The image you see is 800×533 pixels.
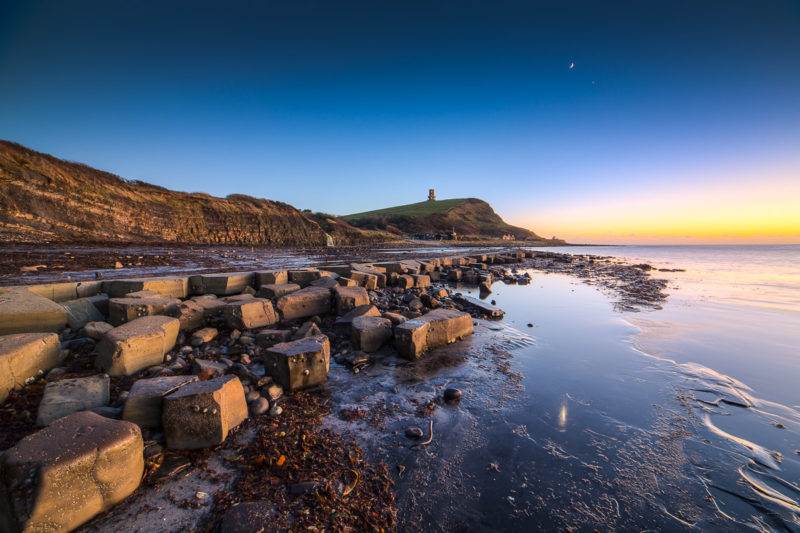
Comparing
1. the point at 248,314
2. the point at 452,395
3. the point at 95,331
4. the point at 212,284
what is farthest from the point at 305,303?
the point at 452,395

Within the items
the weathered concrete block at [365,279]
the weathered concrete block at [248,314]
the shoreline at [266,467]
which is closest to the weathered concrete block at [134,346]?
the shoreline at [266,467]

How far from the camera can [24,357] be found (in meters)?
2.86

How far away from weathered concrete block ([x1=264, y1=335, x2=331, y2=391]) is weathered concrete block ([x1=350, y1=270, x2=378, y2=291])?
4338mm

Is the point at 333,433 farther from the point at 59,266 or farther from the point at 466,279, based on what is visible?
the point at 59,266

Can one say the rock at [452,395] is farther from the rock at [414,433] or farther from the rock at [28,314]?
the rock at [28,314]

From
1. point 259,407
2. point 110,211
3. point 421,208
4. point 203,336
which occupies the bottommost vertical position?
point 259,407

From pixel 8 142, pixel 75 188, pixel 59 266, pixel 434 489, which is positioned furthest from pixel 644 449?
pixel 8 142

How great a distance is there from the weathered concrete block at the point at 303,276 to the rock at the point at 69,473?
543 cm

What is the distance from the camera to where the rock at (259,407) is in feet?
9.13

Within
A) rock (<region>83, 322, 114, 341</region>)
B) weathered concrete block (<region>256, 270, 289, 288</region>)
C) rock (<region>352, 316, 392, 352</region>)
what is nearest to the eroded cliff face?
weathered concrete block (<region>256, 270, 289, 288</region>)

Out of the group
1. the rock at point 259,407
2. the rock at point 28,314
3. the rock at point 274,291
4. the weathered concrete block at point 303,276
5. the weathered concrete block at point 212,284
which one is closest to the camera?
the rock at point 259,407

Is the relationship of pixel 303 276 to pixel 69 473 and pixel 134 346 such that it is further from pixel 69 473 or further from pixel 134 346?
pixel 69 473

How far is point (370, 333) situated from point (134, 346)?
2.84 metres

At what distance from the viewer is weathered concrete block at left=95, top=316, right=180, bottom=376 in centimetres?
316
